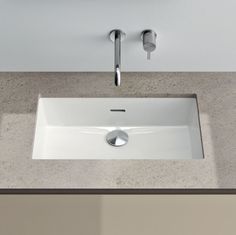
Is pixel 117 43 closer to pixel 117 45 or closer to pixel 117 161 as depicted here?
pixel 117 45

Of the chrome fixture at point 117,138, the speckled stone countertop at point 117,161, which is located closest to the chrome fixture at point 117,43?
the speckled stone countertop at point 117,161

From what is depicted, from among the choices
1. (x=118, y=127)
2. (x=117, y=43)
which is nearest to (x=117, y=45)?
(x=117, y=43)

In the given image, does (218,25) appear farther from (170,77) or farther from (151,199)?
(151,199)

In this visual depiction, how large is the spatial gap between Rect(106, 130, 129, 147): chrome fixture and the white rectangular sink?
0.04 feet

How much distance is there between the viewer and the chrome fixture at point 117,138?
4.42ft

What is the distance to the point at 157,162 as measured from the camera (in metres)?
1.17

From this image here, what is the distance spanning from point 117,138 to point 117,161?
0.64 feet

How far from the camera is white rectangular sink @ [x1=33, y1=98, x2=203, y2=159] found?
132 cm

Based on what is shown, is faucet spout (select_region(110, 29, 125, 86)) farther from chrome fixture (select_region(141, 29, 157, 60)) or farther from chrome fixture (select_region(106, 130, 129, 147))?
chrome fixture (select_region(106, 130, 129, 147))

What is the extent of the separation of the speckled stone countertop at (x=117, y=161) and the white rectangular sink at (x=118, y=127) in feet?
0.13

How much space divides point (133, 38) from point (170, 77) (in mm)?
210

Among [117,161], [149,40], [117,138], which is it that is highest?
[149,40]

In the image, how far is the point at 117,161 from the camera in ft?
3.85

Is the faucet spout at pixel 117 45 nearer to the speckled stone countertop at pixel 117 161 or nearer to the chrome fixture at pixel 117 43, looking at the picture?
the chrome fixture at pixel 117 43
